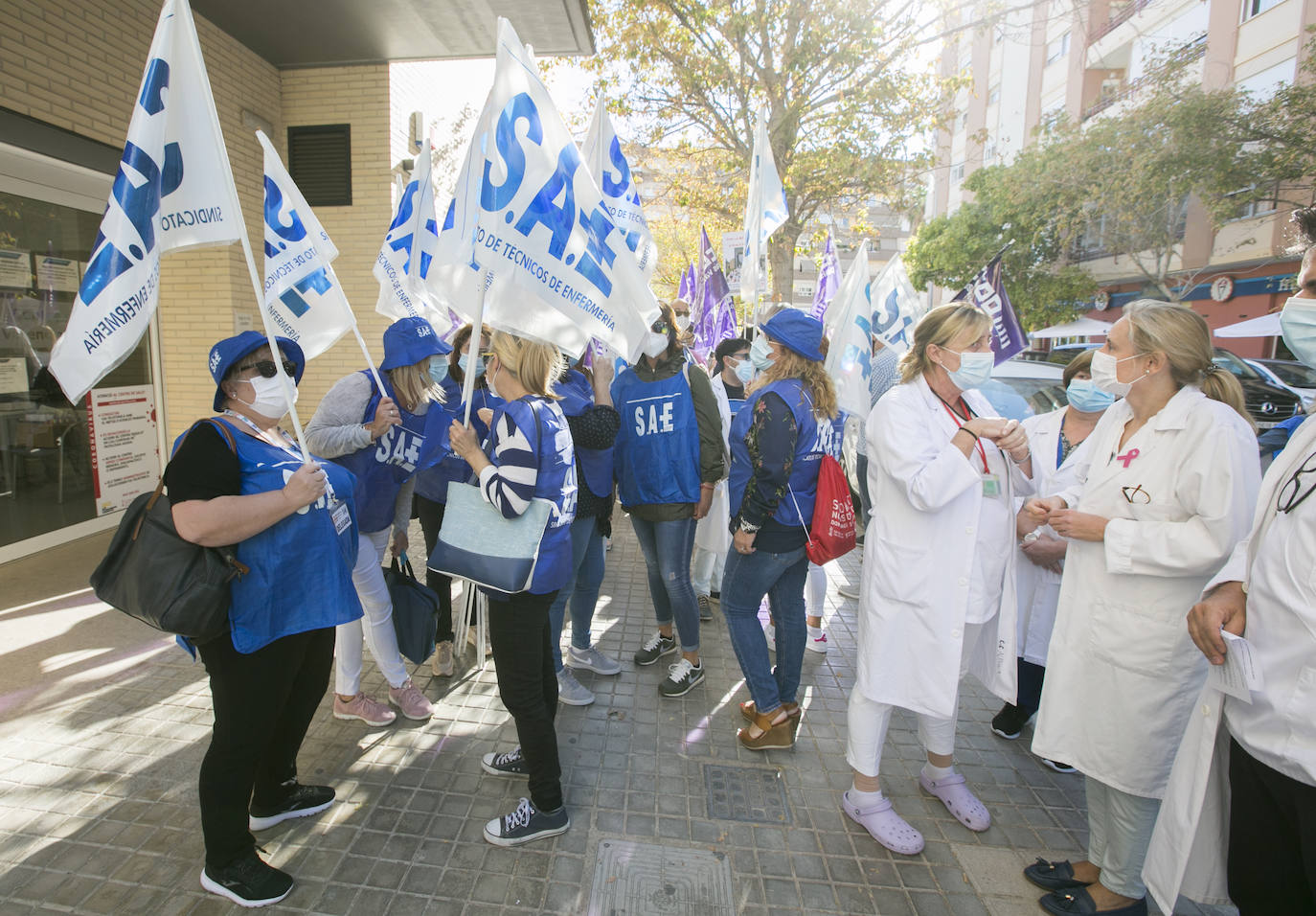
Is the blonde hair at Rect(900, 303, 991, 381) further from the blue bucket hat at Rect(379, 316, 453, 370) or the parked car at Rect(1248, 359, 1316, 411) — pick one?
the parked car at Rect(1248, 359, 1316, 411)

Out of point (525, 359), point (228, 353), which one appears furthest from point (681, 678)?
point (228, 353)

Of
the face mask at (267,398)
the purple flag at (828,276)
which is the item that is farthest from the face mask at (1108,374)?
the purple flag at (828,276)

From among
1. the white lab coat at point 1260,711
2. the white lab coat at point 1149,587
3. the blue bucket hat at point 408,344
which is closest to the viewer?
the white lab coat at point 1260,711

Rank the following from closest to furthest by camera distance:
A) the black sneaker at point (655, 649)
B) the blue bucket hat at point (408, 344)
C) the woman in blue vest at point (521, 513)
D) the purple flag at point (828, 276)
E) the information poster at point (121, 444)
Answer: the woman in blue vest at point (521, 513)
the blue bucket hat at point (408, 344)
the black sneaker at point (655, 649)
the information poster at point (121, 444)
the purple flag at point (828, 276)

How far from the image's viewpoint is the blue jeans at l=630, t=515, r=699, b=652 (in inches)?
161

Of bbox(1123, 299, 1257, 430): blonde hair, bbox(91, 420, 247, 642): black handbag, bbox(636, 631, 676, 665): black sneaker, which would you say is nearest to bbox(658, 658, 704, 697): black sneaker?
bbox(636, 631, 676, 665): black sneaker

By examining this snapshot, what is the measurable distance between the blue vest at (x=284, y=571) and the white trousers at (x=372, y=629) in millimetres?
923

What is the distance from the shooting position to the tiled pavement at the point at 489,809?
2.58m

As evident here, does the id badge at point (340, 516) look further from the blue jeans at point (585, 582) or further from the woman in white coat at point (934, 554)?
the woman in white coat at point (934, 554)

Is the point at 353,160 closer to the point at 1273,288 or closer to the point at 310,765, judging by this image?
the point at 310,765

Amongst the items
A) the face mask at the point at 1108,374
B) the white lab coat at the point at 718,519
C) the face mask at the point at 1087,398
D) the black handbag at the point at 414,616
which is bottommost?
the black handbag at the point at 414,616

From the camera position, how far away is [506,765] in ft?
10.7

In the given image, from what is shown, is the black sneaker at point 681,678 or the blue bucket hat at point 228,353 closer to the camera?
the blue bucket hat at point 228,353

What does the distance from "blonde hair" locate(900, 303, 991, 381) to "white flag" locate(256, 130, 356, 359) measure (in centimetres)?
265
